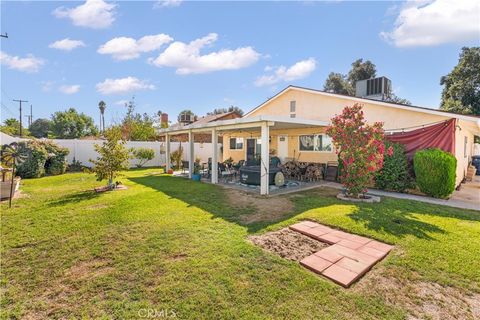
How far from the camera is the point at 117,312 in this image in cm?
275

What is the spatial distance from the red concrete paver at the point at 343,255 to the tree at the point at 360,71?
30.1 meters

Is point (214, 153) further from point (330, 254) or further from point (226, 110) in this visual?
point (226, 110)

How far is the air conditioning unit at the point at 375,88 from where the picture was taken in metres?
14.3

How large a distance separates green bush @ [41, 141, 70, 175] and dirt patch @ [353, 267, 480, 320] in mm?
16881

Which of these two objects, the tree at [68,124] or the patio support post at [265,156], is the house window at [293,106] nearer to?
the patio support post at [265,156]

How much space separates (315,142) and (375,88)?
5560 mm

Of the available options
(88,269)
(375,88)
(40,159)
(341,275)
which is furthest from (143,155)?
(341,275)

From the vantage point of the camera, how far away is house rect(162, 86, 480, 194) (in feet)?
29.8

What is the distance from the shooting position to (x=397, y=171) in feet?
31.0

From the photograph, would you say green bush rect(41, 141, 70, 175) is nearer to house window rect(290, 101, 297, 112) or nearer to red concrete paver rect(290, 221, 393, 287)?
house window rect(290, 101, 297, 112)

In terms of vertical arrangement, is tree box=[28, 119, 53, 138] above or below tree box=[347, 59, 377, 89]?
below

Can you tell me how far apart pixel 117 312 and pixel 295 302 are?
6.88 ft

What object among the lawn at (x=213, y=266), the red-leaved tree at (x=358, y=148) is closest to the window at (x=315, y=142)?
the red-leaved tree at (x=358, y=148)

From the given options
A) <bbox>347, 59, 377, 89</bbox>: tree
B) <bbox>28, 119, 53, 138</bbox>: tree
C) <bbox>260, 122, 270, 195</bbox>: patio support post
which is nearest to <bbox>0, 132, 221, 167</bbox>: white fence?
<bbox>260, 122, 270, 195</bbox>: patio support post
